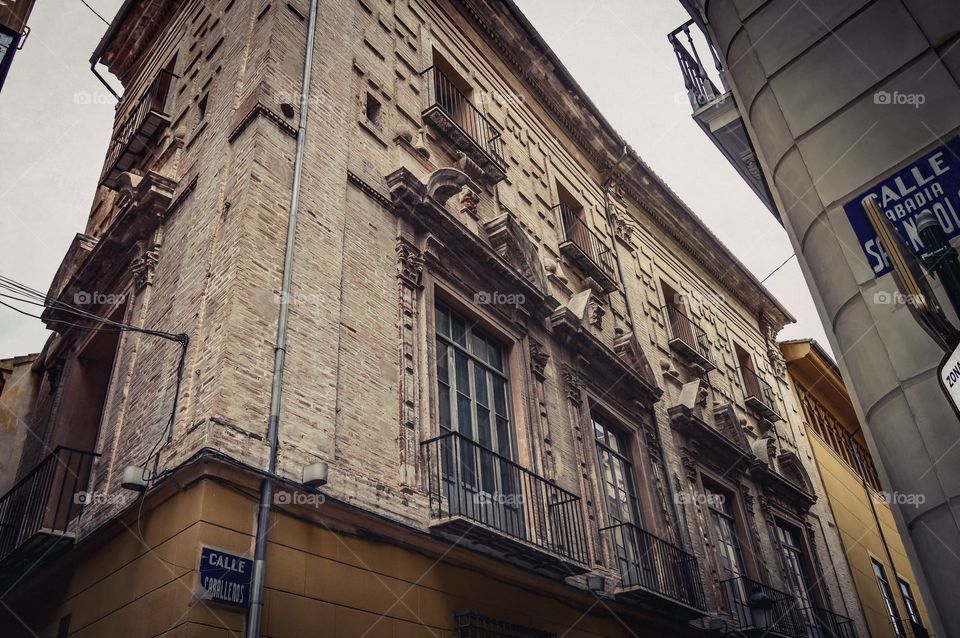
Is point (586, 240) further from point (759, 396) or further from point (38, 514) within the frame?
point (38, 514)

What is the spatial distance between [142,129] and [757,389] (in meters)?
16.4

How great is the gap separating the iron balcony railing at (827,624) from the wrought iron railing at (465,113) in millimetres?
10746

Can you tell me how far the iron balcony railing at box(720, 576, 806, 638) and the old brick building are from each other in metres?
0.11

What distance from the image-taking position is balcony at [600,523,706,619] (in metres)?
11.1

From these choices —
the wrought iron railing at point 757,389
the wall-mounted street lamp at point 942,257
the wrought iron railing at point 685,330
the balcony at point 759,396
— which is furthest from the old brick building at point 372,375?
the wall-mounted street lamp at point 942,257

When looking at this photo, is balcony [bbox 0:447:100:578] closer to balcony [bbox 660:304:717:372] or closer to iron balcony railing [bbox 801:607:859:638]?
balcony [bbox 660:304:717:372]

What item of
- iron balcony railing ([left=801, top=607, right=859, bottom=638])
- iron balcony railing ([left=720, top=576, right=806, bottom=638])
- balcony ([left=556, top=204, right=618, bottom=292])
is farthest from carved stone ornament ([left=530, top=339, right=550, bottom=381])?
iron balcony railing ([left=801, top=607, right=859, bottom=638])

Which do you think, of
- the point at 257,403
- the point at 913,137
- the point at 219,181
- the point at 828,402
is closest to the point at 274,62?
the point at 219,181

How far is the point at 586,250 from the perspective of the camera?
16109 mm

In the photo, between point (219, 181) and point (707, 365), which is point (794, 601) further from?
point (219, 181)

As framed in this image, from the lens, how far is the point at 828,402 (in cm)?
2630

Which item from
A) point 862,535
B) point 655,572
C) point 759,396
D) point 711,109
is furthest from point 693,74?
point 862,535

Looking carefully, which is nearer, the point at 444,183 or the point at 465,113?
the point at 444,183

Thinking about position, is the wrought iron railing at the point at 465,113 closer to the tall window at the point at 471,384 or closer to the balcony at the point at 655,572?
the tall window at the point at 471,384
